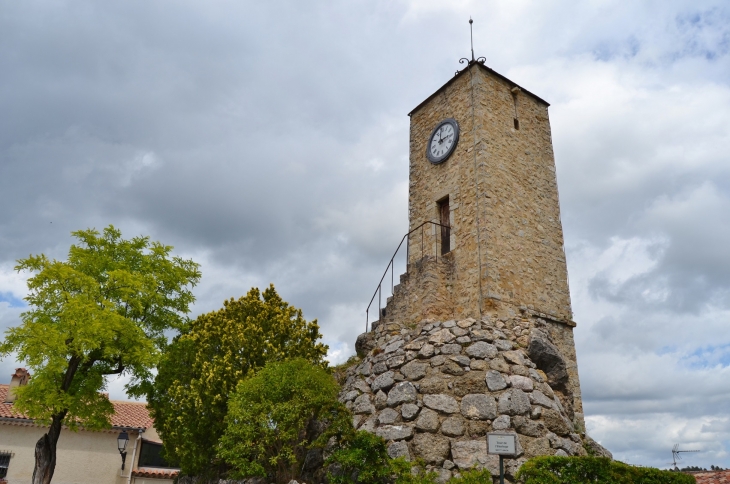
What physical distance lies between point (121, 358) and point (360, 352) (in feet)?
21.3

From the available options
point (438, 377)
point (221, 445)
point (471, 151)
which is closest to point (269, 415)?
point (221, 445)

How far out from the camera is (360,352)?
14.6 m

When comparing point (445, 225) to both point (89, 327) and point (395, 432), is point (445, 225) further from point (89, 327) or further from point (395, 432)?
point (89, 327)

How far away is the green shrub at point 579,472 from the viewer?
28.7ft

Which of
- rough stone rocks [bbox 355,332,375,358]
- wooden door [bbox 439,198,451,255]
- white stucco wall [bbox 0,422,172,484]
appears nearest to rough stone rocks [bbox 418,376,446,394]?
rough stone rocks [bbox 355,332,375,358]

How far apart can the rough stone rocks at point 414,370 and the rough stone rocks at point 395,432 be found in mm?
1222

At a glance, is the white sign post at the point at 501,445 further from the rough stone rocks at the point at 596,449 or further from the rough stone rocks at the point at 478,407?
the rough stone rocks at the point at 596,449

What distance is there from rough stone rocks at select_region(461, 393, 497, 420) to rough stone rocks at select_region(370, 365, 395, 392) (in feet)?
5.78

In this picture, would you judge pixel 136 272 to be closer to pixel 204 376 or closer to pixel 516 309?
pixel 204 376

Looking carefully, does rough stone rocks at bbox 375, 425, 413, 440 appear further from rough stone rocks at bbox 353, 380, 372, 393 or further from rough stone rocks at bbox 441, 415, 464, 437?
rough stone rocks at bbox 353, 380, 372, 393

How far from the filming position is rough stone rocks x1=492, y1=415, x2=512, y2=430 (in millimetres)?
10438

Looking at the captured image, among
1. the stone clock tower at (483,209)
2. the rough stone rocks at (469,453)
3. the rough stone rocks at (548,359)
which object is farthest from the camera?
the stone clock tower at (483,209)

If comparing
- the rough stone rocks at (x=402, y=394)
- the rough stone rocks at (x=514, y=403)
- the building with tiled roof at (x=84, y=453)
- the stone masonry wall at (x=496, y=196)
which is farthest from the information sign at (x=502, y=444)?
the building with tiled roof at (x=84, y=453)

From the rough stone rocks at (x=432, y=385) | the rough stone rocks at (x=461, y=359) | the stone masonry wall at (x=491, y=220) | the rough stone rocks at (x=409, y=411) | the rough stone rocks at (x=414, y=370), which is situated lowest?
the rough stone rocks at (x=409, y=411)
